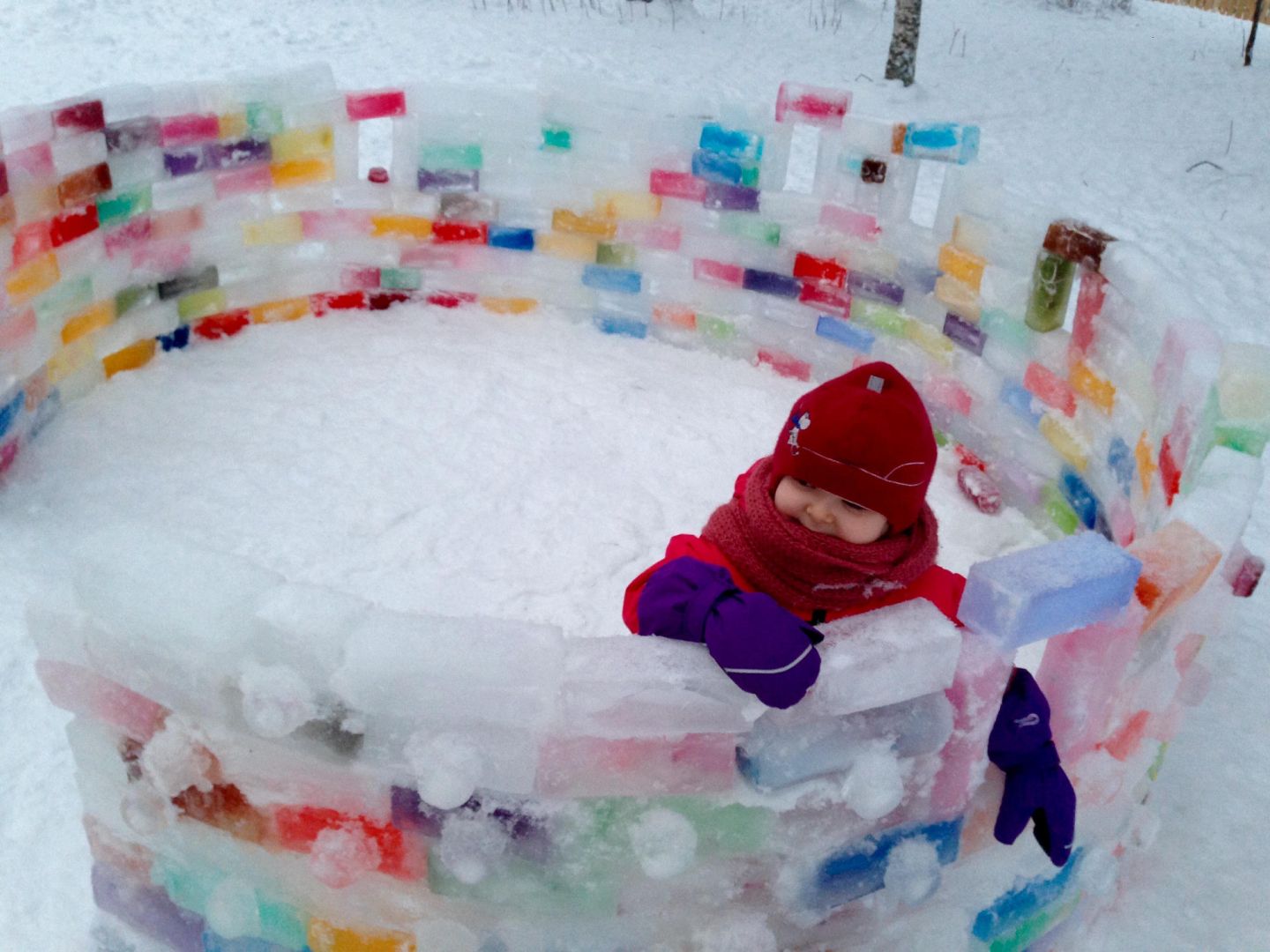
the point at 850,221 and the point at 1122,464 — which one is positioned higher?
the point at 850,221

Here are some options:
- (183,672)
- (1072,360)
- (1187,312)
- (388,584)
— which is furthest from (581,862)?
(1072,360)

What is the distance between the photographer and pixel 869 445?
1.60 metres

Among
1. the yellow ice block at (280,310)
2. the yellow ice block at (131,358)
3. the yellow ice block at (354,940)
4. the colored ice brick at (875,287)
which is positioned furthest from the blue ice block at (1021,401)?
the yellow ice block at (131,358)

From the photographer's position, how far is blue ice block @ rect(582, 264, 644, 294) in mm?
4105

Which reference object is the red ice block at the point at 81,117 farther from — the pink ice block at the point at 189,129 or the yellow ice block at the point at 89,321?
the yellow ice block at the point at 89,321

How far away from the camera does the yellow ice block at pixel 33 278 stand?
10.2ft

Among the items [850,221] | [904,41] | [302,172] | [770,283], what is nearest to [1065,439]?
[850,221]

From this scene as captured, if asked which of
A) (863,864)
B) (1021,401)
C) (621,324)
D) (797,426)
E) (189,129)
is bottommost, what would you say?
(621,324)

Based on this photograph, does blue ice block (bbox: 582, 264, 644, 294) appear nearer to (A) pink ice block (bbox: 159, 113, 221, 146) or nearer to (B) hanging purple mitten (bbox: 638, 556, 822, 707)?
(A) pink ice block (bbox: 159, 113, 221, 146)

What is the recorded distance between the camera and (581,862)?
4.87 feet

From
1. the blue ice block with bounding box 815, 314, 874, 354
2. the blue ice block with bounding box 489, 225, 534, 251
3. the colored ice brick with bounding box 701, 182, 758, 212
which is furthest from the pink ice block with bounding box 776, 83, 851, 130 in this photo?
the blue ice block with bounding box 489, 225, 534, 251

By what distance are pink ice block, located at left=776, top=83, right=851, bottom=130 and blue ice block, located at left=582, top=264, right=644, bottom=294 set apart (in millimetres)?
741

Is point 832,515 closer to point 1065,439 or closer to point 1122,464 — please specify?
point 1122,464

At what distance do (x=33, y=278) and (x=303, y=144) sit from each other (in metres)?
1.06
